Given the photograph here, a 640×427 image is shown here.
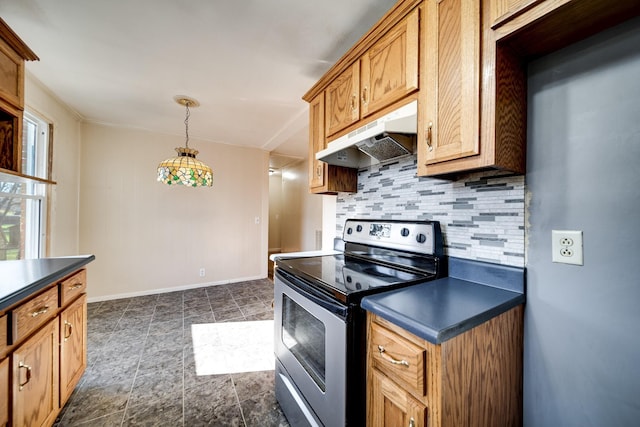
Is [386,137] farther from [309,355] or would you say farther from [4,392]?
[4,392]

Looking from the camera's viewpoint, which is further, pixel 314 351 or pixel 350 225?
pixel 350 225

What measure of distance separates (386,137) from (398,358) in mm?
951

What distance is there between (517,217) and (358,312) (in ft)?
2.49

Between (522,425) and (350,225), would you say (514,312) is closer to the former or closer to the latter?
(522,425)

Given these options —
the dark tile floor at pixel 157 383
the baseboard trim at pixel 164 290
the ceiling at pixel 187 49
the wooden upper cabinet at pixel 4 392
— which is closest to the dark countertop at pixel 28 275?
the wooden upper cabinet at pixel 4 392

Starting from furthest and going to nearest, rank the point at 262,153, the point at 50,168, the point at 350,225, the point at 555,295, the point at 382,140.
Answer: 1. the point at 262,153
2. the point at 50,168
3. the point at 350,225
4. the point at 382,140
5. the point at 555,295

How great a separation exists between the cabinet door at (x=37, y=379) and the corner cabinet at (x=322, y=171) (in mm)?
1699

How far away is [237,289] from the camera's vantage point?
3.85m

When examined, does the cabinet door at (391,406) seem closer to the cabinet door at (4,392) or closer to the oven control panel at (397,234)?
the oven control panel at (397,234)

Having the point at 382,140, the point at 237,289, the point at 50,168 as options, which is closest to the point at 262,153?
the point at 237,289

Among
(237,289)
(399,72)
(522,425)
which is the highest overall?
(399,72)

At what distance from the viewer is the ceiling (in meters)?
1.43

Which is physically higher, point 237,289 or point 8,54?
point 8,54

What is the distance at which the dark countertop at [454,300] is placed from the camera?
72 cm
